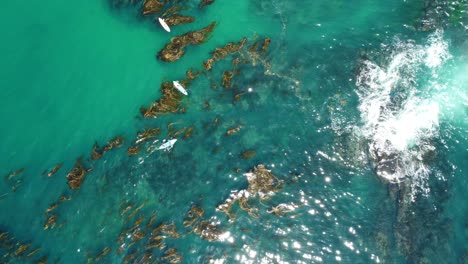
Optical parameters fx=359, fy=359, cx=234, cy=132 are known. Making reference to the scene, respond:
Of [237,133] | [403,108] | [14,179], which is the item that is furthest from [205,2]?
[14,179]

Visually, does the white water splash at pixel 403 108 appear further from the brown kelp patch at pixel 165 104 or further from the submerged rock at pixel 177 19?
the submerged rock at pixel 177 19

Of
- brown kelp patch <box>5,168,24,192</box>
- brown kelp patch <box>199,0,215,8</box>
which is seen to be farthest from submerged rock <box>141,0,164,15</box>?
brown kelp patch <box>5,168,24,192</box>

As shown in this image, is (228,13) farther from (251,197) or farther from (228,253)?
(228,253)

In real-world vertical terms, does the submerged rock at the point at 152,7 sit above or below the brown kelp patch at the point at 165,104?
above

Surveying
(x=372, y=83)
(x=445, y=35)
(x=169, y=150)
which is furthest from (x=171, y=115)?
(x=445, y=35)

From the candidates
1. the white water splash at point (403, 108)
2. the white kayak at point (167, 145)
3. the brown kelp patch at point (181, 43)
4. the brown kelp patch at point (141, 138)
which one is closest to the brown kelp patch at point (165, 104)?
the brown kelp patch at point (141, 138)

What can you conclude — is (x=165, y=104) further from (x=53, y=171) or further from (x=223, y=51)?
(x=53, y=171)
